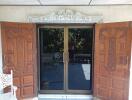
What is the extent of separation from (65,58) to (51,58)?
37 cm

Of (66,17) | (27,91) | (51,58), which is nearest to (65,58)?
(51,58)

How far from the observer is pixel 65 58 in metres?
4.79

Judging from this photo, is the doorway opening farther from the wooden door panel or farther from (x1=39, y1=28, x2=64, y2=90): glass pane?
the wooden door panel

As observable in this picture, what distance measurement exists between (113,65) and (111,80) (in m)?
0.33

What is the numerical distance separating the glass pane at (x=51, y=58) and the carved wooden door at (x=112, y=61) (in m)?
0.92

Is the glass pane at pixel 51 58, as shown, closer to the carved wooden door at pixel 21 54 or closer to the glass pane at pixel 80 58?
the glass pane at pixel 80 58

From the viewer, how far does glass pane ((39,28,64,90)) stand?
4.76 metres

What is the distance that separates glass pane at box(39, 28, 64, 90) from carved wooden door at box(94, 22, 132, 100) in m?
0.92

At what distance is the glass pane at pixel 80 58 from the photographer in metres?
4.74

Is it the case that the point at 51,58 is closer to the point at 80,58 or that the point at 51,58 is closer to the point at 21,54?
the point at 80,58

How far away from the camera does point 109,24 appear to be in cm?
407

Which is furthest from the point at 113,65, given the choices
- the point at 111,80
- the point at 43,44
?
the point at 43,44

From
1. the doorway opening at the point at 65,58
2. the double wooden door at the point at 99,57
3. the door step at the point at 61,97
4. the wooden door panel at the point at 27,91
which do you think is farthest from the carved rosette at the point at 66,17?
the door step at the point at 61,97

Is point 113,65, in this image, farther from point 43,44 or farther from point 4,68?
point 4,68
